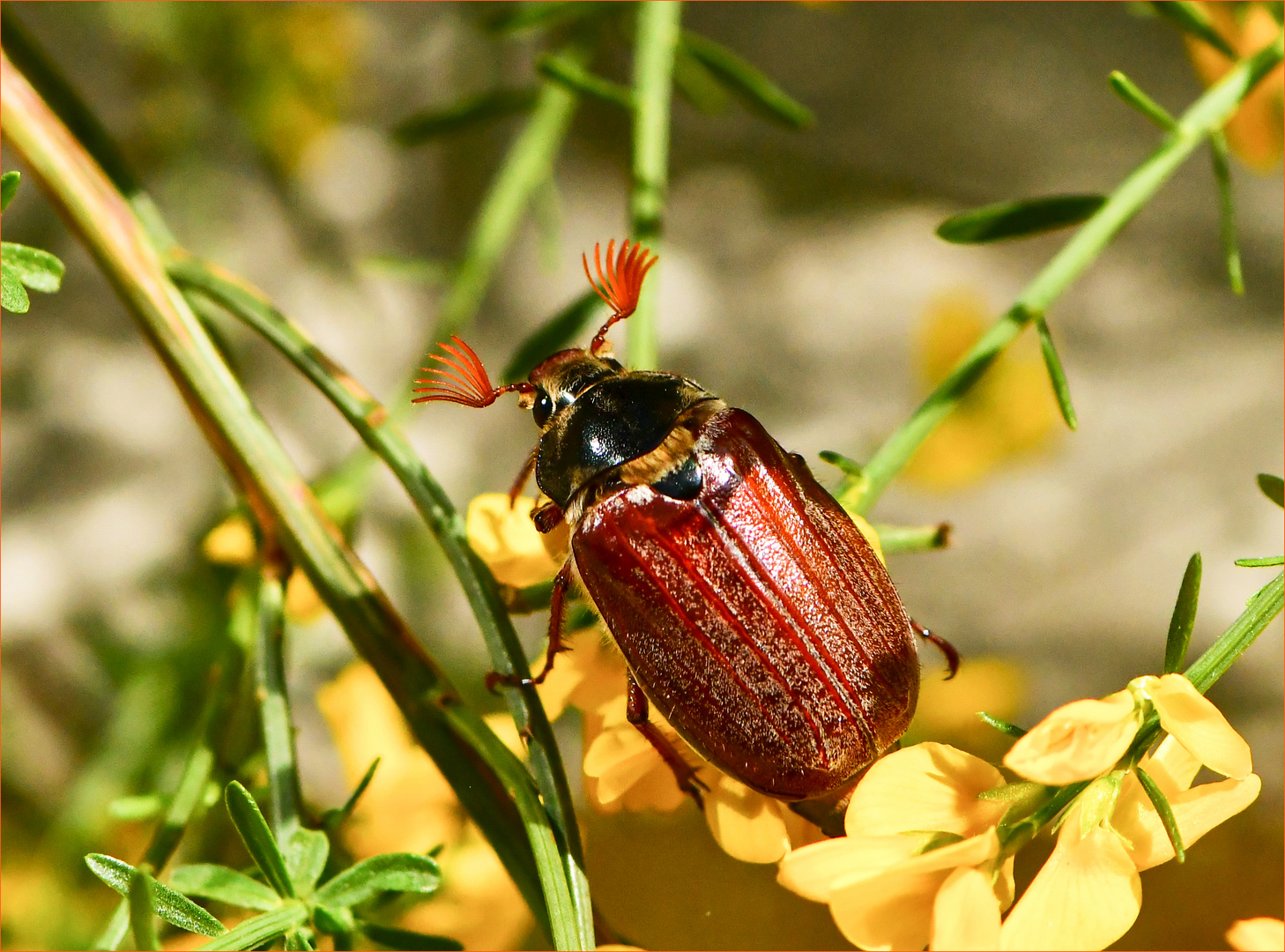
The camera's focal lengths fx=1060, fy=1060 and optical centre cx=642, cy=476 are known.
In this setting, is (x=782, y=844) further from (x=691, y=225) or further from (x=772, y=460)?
(x=691, y=225)

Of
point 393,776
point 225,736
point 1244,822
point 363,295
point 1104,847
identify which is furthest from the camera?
point 363,295

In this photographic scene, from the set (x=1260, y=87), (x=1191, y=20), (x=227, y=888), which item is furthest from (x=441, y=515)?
(x=1260, y=87)

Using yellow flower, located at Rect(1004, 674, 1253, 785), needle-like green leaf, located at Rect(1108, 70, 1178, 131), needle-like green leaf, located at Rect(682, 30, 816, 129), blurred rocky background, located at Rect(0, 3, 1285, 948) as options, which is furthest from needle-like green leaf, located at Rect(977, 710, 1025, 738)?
blurred rocky background, located at Rect(0, 3, 1285, 948)

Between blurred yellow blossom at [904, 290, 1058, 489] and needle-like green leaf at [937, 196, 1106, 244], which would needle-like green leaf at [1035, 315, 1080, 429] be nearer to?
needle-like green leaf at [937, 196, 1106, 244]

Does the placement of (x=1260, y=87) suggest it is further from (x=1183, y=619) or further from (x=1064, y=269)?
(x=1183, y=619)

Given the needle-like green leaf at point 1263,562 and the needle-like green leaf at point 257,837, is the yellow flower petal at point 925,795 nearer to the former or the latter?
the needle-like green leaf at point 1263,562

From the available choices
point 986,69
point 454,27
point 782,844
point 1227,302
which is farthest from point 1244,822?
point 454,27

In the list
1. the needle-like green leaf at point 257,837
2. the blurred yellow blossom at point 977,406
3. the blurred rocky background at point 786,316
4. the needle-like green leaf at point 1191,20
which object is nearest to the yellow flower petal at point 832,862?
the needle-like green leaf at point 257,837
